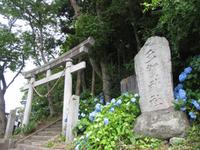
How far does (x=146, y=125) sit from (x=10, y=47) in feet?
30.4

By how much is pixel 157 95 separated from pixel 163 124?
0.64 metres

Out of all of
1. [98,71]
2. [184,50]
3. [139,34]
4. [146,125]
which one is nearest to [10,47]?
[98,71]

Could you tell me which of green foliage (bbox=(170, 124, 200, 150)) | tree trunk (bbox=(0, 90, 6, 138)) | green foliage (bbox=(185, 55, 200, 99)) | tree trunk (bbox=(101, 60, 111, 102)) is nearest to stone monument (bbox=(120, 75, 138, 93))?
tree trunk (bbox=(101, 60, 111, 102))

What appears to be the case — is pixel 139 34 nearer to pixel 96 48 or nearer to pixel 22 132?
pixel 96 48

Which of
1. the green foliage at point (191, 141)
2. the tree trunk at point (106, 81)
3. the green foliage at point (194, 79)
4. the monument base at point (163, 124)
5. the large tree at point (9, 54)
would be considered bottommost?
the green foliage at point (191, 141)

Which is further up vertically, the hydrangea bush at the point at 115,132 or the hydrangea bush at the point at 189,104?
the hydrangea bush at the point at 189,104

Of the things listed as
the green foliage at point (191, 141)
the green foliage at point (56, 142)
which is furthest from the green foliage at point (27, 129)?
the green foliage at point (191, 141)

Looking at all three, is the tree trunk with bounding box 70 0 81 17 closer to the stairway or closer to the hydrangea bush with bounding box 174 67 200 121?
the stairway

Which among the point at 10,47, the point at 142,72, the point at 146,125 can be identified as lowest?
the point at 146,125

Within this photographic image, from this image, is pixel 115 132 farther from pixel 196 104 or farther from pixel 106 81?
pixel 106 81

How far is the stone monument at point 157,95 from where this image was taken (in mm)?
4293

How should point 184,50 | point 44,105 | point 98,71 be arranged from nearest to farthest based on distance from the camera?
point 184,50, point 98,71, point 44,105

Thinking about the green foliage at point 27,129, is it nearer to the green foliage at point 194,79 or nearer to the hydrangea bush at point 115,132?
the hydrangea bush at point 115,132

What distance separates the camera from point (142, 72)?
206 inches
